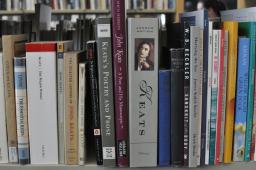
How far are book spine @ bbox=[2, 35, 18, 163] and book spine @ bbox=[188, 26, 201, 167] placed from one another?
381 millimetres

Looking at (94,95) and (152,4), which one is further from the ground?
(152,4)

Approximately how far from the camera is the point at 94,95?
0.72 metres

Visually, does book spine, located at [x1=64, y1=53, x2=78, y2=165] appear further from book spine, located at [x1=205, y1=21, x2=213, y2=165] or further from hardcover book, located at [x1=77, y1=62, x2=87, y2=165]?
book spine, located at [x1=205, y1=21, x2=213, y2=165]

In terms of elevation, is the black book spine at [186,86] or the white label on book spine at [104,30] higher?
the white label on book spine at [104,30]

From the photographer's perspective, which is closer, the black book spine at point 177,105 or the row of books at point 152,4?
the black book spine at point 177,105

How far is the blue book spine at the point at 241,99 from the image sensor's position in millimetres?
718

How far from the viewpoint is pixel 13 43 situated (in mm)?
726

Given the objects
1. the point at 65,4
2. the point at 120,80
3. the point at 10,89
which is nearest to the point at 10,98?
the point at 10,89

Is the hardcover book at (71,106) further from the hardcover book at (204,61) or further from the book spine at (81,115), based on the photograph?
the hardcover book at (204,61)

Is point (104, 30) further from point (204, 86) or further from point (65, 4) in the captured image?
point (65, 4)

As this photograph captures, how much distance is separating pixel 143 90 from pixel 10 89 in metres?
0.29

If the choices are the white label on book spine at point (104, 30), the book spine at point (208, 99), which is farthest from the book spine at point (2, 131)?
the book spine at point (208, 99)

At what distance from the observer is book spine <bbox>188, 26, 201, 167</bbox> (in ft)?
2.22

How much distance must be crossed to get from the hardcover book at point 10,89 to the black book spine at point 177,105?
341 millimetres
